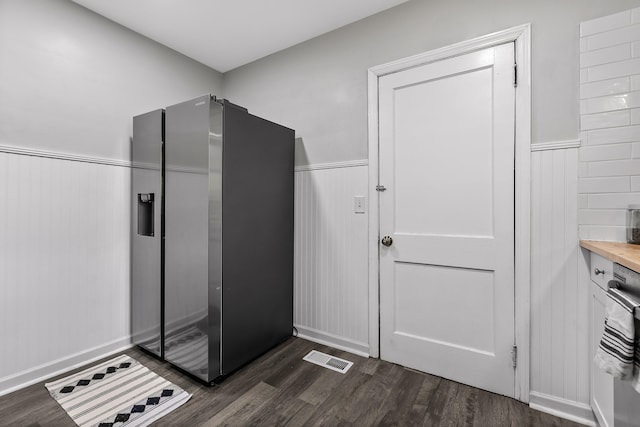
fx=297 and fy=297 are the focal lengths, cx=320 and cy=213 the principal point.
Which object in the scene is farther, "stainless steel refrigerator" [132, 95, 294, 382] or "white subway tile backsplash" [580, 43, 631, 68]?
"stainless steel refrigerator" [132, 95, 294, 382]

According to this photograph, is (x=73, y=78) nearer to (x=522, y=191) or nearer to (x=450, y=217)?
(x=450, y=217)

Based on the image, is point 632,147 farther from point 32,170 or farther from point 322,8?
point 32,170

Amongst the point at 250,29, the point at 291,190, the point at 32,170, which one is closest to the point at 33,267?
the point at 32,170

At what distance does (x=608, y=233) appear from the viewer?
4.80 feet

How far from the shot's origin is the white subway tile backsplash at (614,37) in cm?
142

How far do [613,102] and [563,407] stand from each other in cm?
156

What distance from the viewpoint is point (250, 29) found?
2.31 m

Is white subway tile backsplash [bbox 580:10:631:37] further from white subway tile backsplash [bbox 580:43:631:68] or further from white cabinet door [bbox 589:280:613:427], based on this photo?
white cabinet door [bbox 589:280:613:427]

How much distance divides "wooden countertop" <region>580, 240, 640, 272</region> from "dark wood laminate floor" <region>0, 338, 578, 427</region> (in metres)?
0.91

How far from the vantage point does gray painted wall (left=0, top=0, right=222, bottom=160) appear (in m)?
1.78

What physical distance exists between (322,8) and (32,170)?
2.15 meters

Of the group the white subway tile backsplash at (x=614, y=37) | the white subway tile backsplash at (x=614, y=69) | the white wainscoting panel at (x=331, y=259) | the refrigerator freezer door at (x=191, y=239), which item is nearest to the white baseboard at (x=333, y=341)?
the white wainscoting panel at (x=331, y=259)

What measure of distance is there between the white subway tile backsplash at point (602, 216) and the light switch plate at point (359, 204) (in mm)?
1210

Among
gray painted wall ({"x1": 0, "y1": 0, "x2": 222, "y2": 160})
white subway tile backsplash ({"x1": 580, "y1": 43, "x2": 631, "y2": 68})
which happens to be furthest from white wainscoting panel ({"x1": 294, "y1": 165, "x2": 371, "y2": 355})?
gray painted wall ({"x1": 0, "y1": 0, "x2": 222, "y2": 160})
